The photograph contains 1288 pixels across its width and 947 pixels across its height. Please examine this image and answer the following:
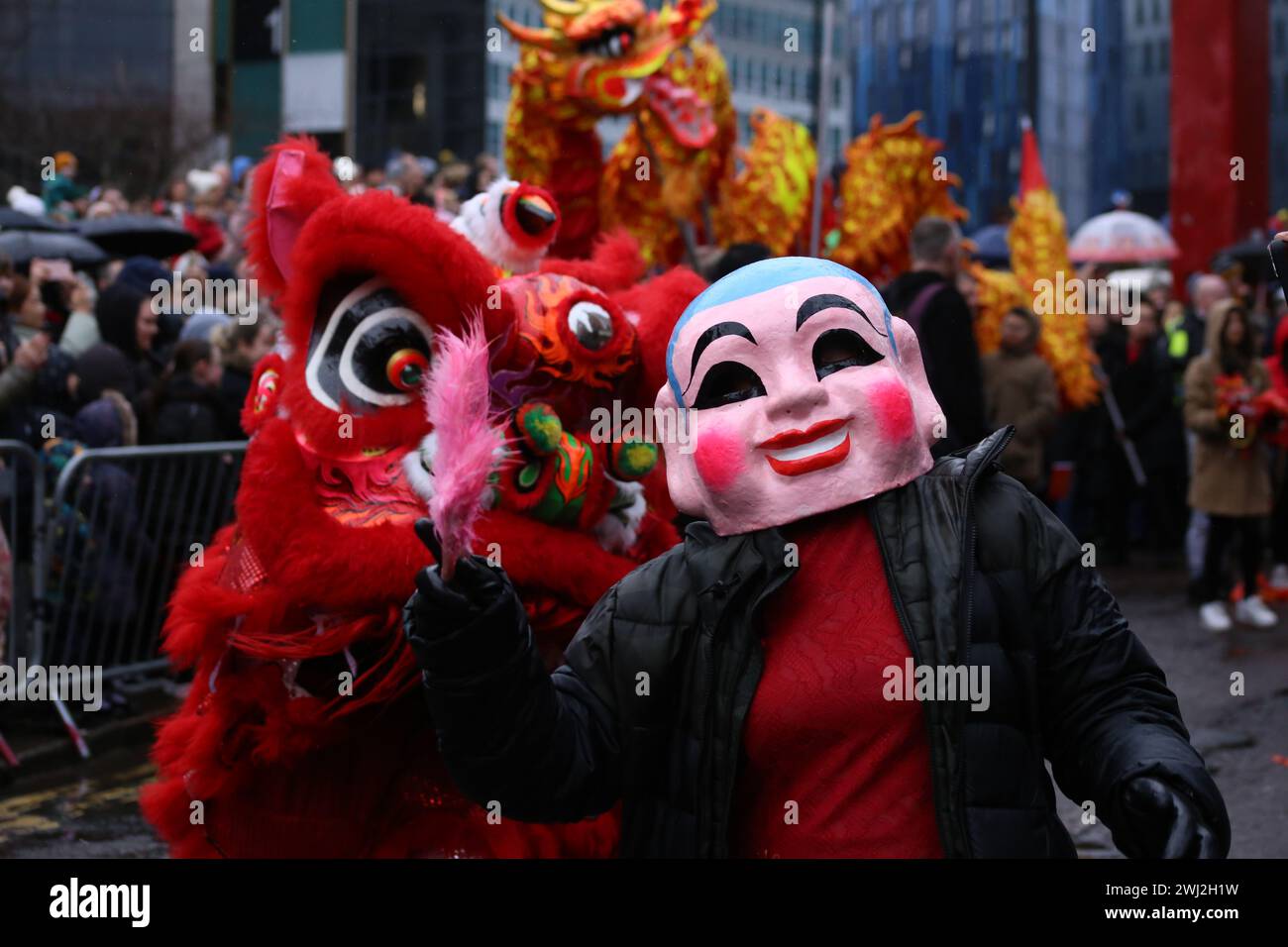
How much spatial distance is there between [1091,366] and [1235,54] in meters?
6.98

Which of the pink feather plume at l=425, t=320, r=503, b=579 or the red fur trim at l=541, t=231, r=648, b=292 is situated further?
the red fur trim at l=541, t=231, r=648, b=292

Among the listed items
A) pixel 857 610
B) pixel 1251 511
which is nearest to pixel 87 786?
pixel 857 610

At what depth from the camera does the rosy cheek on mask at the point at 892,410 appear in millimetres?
2658

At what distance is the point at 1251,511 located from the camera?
9.55 meters

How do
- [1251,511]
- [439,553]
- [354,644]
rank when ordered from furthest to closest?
[1251,511] < [354,644] < [439,553]

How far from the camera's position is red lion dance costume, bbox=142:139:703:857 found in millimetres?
3684

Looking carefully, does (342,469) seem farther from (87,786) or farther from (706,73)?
(706,73)

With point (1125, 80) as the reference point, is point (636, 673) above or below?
below

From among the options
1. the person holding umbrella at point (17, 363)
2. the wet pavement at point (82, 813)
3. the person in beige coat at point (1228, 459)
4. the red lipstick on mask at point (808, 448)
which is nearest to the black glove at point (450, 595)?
the red lipstick on mask at point (808, 448)

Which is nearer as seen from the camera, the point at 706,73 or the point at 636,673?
the point at 636,673

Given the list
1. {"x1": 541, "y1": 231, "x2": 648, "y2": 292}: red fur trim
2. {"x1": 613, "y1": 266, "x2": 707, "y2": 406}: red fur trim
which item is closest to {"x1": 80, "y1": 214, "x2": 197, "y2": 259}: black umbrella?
{"x1": 541, "y1": 231, "x2": 648, "y2": 292}: red fur trim

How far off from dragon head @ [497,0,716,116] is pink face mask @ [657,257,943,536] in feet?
16.5

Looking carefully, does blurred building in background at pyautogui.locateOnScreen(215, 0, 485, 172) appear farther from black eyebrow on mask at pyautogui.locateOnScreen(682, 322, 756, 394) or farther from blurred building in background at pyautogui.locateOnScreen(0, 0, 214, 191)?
black eyebrow on mask at pyautogui.locateOnScreen(682, 322, 756, 394)

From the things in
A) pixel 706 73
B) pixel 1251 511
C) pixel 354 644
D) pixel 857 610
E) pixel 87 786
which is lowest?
pixel 87 786
